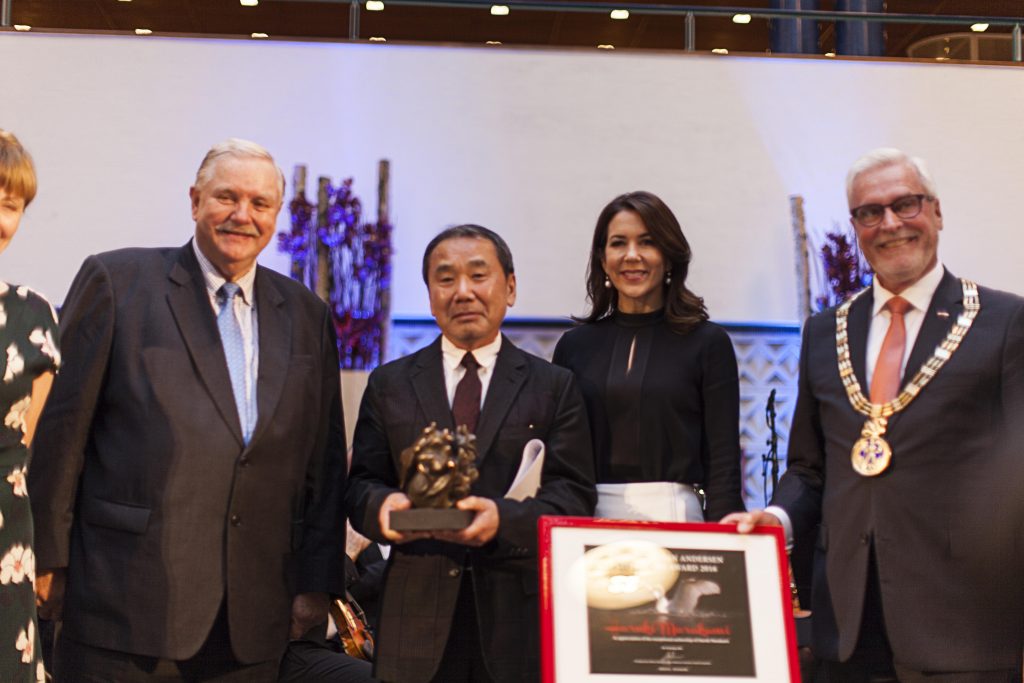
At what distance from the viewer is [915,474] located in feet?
7.85

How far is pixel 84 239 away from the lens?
215 inches

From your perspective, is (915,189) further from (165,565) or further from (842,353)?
(165,565)

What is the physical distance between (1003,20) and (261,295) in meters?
4.95

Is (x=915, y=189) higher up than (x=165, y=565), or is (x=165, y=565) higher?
(x=915, y=189)

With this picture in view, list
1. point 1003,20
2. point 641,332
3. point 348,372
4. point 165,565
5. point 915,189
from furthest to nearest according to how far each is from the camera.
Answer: point 1003,20 → point 348,372 → point 641,332 → point 915,189 → point 165,565

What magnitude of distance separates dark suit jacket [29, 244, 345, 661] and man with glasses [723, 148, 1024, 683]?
1039mm

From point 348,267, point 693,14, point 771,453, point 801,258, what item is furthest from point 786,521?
point 693,14

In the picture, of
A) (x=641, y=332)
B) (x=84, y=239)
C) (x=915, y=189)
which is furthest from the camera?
(x=84, y=239)

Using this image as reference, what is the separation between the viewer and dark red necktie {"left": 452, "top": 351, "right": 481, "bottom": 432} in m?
2.57

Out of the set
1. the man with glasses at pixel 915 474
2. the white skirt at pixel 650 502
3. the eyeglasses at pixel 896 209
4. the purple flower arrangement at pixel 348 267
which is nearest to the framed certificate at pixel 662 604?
the man with glasses at pixel 915 474

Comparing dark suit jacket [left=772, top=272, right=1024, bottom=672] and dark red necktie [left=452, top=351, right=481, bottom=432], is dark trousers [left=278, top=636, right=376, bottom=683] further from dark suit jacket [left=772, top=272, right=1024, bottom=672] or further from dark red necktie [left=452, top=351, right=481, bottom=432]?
dark suit jacket [left=772, top=272, right=1024, bottom=672]

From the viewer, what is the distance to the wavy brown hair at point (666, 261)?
9.56 feet

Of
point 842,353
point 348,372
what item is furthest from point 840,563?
point 348,372

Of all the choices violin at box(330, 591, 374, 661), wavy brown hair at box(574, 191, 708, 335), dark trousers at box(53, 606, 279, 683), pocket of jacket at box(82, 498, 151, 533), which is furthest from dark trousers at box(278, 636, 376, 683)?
wavy brown hair at box(574, 191, 708, 335)
